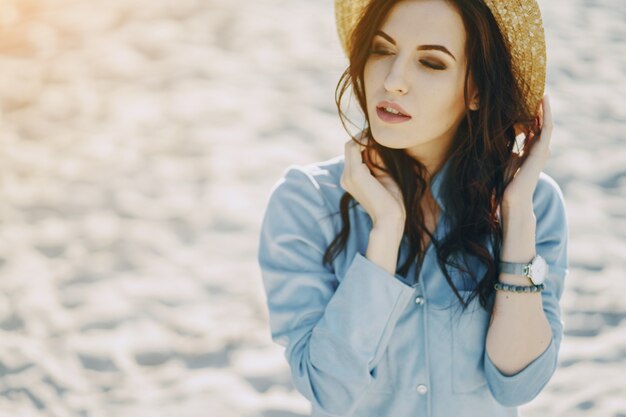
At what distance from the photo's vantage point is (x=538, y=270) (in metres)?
2.16

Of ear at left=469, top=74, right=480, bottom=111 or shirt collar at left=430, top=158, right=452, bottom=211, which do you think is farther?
shirt collar at left=430, top=158, right=452, bottom=211

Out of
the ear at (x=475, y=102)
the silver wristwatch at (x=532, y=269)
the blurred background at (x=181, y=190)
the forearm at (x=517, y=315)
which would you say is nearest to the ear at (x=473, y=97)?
the ear at (x=475, y=102)

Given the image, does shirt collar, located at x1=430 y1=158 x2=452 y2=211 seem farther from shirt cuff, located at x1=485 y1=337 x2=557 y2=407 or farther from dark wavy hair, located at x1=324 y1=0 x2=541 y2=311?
shirt cuff, located at x1=485 y1=337 x2=557 y2=407

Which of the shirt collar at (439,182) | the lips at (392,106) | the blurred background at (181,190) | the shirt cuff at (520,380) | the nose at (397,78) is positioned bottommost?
the blurred background at (181,190)

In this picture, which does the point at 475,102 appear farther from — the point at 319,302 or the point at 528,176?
the point at 319,302

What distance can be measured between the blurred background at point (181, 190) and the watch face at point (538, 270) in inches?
75.4

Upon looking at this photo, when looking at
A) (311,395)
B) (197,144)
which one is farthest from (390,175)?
(197,144)

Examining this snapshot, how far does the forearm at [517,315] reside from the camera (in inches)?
84.1

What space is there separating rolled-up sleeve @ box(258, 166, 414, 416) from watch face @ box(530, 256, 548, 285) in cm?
26

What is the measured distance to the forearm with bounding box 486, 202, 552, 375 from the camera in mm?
2137

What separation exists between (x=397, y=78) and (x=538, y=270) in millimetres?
511

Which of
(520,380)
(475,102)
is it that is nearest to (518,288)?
(520,380)

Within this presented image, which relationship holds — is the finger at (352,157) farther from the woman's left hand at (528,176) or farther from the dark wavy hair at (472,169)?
the woman's left hand at (528,176)

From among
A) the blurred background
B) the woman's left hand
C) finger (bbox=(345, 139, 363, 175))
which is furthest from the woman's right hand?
the blurred background
